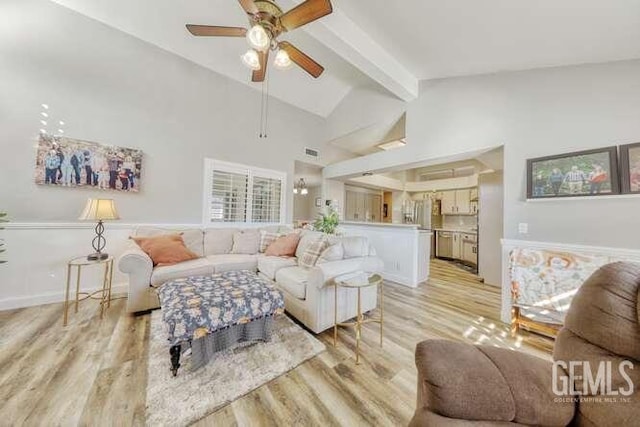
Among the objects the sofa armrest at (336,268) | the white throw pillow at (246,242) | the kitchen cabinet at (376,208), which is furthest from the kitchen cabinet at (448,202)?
the white throw pillow at (246,242)

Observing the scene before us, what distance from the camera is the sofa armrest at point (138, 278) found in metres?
2.33

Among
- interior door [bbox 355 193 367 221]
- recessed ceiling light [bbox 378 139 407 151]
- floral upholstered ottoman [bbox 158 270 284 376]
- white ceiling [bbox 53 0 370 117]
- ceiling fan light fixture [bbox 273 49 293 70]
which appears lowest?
floral upholstered ottoman [bbox 158 270 284 376]

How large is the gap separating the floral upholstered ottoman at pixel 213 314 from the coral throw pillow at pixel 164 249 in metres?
0.89

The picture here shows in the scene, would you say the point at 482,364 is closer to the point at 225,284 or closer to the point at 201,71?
the point at 225,284

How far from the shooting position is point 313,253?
8.67ft

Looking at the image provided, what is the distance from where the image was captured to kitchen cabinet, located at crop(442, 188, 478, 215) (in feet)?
19.9

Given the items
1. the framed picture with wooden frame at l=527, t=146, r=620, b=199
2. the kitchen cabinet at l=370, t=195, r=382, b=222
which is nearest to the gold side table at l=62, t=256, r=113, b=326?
the framed picture with wooden frame at l=527, t=146, r=620, b=199

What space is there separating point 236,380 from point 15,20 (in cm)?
457

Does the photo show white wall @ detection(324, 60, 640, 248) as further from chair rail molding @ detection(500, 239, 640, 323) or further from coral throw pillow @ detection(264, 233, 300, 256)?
coral throw pillow @ detection(264, 233, 300, 256)

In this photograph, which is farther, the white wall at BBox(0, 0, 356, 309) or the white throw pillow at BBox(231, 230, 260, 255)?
the white throw pillow at BBox(231, 230, 260, 255)

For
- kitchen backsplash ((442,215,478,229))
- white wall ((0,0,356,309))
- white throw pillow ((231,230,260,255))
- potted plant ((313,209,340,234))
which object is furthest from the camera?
kitchen backsplash ((442,215,478,229))

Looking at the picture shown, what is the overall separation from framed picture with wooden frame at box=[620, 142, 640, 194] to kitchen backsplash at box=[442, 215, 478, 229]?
453 centimetres

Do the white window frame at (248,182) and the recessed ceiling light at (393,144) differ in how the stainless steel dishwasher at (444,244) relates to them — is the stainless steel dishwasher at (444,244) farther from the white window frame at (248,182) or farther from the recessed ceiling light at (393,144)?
the white window frame at (248,182)

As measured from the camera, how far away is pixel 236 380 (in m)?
1.54
